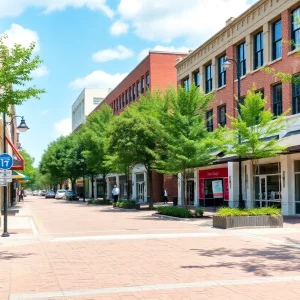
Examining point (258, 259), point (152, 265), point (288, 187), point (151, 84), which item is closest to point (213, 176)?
point (288, 187)

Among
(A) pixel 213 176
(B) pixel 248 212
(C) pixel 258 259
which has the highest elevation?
(A) pixel 213 176

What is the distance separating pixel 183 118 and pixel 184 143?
143 centimetres

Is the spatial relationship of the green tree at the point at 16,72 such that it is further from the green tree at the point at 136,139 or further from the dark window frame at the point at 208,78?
the dark window frame at the point at 208,78

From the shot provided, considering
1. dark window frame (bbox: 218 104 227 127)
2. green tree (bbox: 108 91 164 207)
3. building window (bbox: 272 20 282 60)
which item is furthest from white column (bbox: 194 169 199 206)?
building window (bbox: 272 20 282 60)

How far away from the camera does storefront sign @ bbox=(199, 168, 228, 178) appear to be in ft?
114

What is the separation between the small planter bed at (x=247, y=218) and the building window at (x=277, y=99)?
9318 millimetres

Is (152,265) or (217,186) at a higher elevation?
(217,186)

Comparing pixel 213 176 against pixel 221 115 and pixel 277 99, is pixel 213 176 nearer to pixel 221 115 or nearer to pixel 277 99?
pixel 221 115

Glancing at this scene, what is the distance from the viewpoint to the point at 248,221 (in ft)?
63.0

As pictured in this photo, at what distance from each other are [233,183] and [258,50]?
8.71 metres

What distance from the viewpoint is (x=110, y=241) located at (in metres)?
15.4

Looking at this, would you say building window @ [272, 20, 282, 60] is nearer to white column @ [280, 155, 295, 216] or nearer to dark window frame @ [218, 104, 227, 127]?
white column @ [280, 155, 295, 216]

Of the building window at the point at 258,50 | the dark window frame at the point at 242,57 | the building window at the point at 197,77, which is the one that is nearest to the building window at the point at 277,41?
the building window at the point at 258,50

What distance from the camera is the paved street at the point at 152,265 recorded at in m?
8.05
